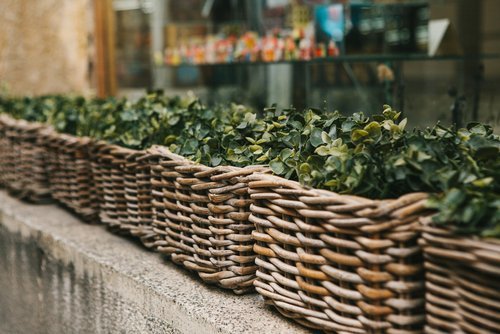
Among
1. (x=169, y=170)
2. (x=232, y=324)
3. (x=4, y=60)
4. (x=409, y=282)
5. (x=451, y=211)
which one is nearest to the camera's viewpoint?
(x=451, y=211)

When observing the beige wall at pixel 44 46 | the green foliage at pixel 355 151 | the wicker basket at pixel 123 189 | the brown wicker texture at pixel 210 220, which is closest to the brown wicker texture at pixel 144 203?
the wicker basket at pixel 123 189

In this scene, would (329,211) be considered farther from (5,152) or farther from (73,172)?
(5,152)

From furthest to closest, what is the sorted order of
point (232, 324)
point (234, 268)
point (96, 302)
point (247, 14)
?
point (247, 14) → point (96, 302) → point (234, 268) → point (232, 324)

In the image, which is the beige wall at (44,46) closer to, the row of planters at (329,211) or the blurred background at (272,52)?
the blurred background at (272,52)

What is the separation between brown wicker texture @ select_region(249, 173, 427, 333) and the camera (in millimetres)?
1575

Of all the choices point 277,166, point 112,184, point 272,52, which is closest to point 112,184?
point 112,184

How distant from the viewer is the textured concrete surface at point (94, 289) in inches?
82.2

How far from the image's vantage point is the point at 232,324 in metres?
1.95

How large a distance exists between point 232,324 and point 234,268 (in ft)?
0.77

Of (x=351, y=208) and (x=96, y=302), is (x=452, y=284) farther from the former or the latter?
(x=96, y=302)

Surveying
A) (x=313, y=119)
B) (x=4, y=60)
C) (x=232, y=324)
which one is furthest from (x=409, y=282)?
(x=4, y=60)

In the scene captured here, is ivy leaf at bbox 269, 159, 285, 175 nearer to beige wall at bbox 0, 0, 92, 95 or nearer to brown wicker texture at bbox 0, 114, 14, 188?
brown wicker texture at bbox 0, 114, 14, 188

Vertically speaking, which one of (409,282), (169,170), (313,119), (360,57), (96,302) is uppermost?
(360,57)

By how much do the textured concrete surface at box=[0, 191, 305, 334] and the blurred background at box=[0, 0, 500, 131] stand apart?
82 cm
